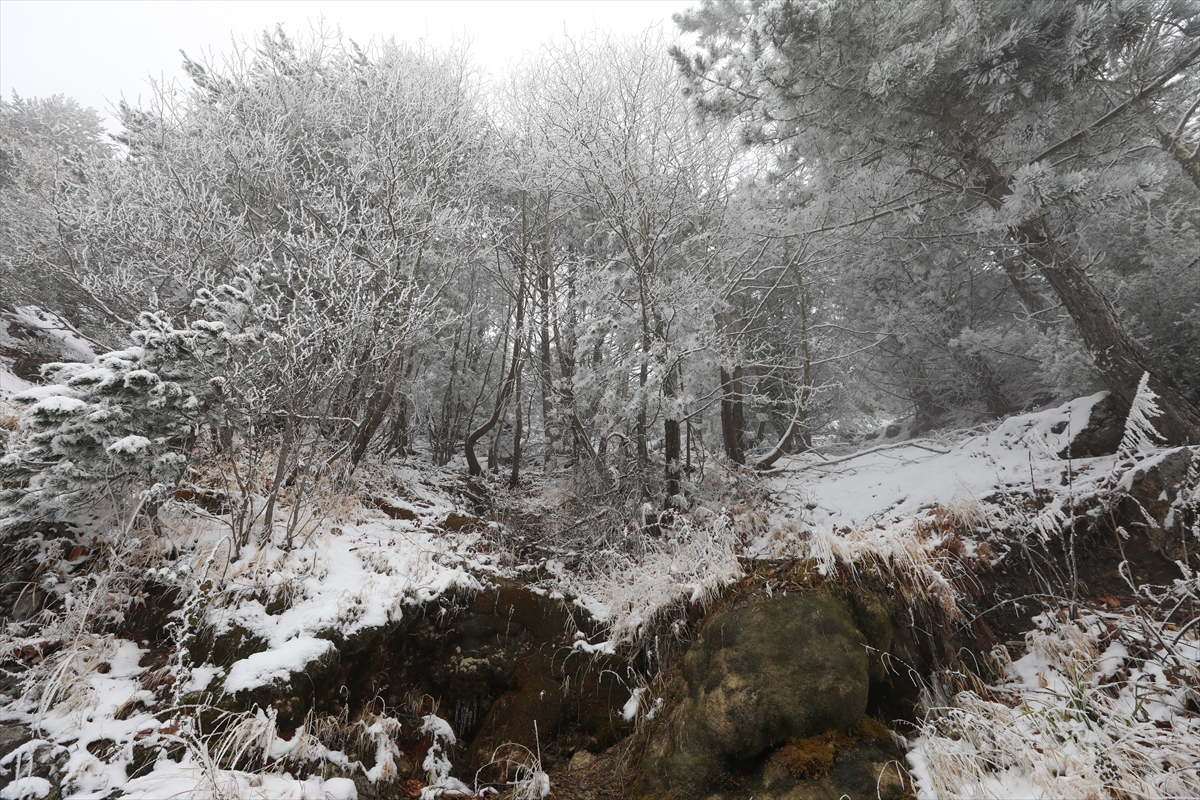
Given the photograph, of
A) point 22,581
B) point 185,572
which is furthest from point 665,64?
point 22,581

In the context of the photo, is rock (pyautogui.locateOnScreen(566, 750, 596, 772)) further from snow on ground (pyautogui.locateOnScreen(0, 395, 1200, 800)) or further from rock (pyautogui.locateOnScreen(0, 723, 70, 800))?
rock (pyautogui.locateOnScreen(0, 723, 70, 800))

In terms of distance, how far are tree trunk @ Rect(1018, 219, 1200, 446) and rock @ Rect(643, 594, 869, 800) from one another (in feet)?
13.4

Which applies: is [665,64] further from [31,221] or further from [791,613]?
[31,221]

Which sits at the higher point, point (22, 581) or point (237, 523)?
point (237, 523)

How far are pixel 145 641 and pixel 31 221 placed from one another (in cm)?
1022

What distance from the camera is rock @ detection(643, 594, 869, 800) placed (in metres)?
2.85

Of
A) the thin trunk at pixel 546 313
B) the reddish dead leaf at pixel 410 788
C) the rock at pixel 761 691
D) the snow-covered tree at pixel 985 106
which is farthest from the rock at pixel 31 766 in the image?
the snow-covered tree at pixel 985 106

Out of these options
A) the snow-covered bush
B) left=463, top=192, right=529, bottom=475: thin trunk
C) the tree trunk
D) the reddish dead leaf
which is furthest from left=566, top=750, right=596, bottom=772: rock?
left=463, top=192, right=529, bottom=475: thin trunk

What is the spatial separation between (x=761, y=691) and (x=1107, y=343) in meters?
5.16

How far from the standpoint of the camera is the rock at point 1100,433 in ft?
16.2

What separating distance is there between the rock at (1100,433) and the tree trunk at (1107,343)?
9cm

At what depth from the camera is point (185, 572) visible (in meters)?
3.35

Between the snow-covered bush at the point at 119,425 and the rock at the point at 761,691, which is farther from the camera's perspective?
the snow-covered bush at the point at 119,425

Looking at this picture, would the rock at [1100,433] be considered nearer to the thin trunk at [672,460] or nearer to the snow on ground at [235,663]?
the thin trunk at [672,460]
